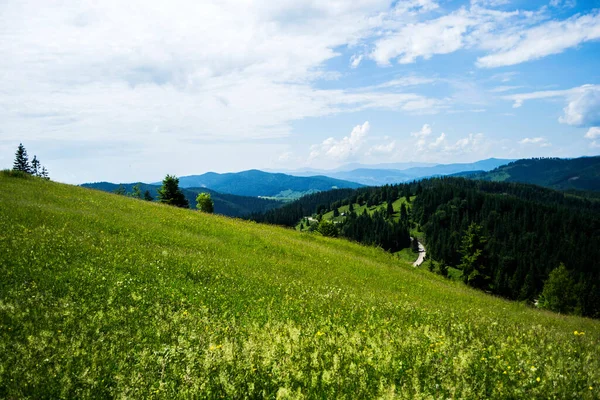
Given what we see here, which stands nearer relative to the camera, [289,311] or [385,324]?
[385,324]

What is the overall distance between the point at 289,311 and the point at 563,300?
91.2 m

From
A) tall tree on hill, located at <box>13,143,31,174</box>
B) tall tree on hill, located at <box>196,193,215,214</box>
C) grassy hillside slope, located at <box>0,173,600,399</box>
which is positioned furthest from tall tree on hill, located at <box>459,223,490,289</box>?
tall tree on hill, located at <box>13,143,31,174</box>

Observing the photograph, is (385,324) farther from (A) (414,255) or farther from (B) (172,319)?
(A) (414,255)

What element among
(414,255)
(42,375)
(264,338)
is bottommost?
(414,255)

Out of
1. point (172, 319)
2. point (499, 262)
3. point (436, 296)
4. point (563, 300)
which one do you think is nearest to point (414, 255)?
point (499, 262)

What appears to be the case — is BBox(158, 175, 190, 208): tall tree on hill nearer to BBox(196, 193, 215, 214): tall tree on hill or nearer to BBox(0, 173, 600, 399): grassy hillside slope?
BBox(196, 193, 215, 214): tall tree on hill

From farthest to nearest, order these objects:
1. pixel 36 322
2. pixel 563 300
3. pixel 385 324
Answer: pixel 563 300, pixel 385 324, pixel 36 322

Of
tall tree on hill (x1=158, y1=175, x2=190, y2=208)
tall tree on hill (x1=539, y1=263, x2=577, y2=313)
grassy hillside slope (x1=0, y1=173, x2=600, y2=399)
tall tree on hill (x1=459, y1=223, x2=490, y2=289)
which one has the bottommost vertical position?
tall tree on hill (x1=539, y1=263, x2=577, y2=313)

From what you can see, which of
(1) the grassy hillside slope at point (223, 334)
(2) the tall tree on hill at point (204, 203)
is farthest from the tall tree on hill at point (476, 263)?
(2) the tall tree on hill at point (204, 203)

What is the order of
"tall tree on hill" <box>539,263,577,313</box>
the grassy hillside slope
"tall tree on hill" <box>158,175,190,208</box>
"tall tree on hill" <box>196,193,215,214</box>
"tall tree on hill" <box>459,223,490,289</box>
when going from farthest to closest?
"tall tree on hill" <box>539,263,577,313</box>
"tall tree on hill" <box>196,193,215,214</box>
"tall tree on hill" <box>158,175,190,208</box>
"tall tree on hill" <box>459,223,490,289</box>
the grassy hillside slope

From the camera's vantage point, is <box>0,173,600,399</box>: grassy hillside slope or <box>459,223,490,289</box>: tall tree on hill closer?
<box>0,173,600,399</box>: grassy hillside slope

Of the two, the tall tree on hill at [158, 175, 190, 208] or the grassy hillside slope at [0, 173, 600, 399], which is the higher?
the tall tree on hill at [158, 175, 190, 208]

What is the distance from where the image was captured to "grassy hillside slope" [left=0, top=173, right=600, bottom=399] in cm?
541

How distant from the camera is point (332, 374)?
5680mm
